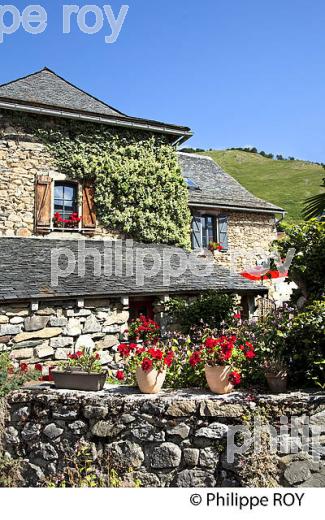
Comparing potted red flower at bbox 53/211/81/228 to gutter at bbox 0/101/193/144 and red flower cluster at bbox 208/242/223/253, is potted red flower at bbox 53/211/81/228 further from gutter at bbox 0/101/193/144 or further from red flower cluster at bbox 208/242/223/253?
red flower cluster at bbox 208/242/223/253

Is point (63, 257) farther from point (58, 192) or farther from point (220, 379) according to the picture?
point (220, 379)

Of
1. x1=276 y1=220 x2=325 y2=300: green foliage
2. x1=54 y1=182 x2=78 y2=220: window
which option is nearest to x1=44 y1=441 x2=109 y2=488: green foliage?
x1=276 y1=220 x2=325 y2=300: green foliage

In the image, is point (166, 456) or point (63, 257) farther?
point (63, 257)

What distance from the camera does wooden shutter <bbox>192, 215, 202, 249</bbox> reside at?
679 inches

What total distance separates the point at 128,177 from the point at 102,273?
3924 mm

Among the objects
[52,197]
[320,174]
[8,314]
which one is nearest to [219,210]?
[52,197]

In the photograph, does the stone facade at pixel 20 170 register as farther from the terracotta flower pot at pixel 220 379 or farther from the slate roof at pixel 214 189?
the terracotta flower pot at pixel 220 379

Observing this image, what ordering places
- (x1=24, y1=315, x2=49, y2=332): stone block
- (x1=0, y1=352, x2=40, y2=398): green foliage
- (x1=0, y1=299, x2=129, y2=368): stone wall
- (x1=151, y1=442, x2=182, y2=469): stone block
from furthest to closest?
(x1=24, y1=315, x2=49, y2=332): stone block < (x1=0, y1=299, x2=129, y2=368): stone wall < (x1=0, y1=352, x2=40, y2=398): green foliage < (x1=151, y1=442, x2=182, y2=469): stone block

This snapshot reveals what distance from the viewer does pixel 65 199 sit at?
12438mm

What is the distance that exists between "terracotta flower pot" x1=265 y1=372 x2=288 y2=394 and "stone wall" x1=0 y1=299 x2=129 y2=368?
4.64 m

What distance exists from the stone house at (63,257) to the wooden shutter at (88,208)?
29 millimetres

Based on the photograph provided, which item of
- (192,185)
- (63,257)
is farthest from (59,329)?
(192,185)

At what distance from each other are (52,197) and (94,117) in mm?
2708

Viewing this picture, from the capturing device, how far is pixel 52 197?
12.0 meters
